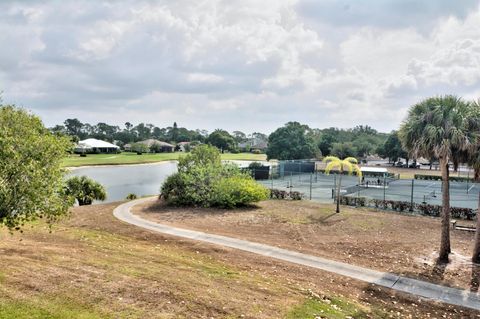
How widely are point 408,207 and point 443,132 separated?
1136 centimetres

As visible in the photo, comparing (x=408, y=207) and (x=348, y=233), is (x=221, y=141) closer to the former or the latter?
(x=408, y=207)

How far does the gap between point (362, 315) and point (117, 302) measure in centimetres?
515

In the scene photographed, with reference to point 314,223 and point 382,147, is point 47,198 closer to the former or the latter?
point 314,223

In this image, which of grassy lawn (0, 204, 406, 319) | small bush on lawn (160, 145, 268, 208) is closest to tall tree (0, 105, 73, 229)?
grassy lawn (0, 204, 406, 319)

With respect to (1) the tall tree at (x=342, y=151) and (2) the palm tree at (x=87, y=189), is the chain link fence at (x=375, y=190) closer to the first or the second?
(2) the palm tree at (x=87, y=189)

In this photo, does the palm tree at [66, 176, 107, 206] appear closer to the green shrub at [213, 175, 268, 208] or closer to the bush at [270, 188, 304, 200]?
the green shrub at [213, 175, 268, 208]

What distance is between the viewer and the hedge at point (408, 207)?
66.9ft

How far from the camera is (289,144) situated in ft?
216

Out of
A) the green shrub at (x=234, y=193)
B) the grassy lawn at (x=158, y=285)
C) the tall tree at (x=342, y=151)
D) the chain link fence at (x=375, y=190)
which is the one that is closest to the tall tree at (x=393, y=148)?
the tall tree at (x=342, y=151)

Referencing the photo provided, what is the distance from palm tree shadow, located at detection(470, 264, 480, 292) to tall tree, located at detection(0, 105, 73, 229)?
1113cm

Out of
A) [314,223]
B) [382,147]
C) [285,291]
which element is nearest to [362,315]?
[285,291]

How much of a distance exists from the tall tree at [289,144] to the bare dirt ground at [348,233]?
42.0 meters

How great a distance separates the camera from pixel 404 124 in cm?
1338

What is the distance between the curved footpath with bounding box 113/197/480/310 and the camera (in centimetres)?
979
